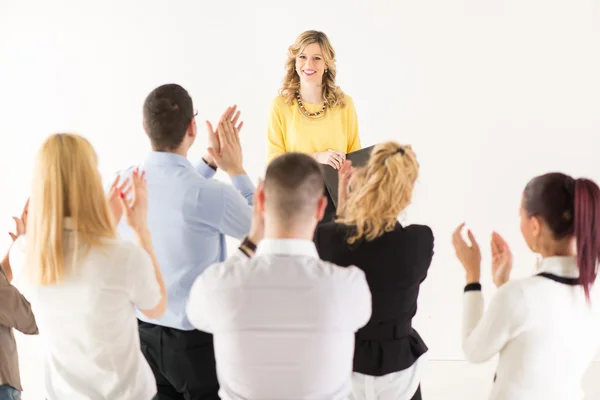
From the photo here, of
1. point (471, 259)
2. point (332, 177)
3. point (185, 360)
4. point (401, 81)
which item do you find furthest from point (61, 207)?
point (401, 81)

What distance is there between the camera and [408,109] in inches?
163

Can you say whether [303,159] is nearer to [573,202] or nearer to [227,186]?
[227,186]

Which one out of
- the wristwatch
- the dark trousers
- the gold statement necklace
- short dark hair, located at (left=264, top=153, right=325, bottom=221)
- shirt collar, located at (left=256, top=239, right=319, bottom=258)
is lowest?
the dark trousers

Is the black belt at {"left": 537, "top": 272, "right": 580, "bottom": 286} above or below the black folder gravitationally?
below

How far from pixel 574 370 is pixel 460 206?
7.56ft

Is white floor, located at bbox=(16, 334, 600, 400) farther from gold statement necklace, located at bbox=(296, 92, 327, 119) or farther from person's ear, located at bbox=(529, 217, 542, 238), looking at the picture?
person's ear, located at bbox=(529, 217, 542, 238)

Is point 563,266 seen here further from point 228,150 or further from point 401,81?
point 401,81

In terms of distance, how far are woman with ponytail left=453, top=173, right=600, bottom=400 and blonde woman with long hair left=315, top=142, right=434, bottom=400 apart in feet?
0.87

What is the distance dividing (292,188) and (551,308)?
2.46ft

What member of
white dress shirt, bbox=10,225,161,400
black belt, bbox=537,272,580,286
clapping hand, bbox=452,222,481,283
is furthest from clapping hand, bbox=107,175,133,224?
black belt, bbox=537,272,580,286

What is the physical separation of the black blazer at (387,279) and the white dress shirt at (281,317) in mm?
358

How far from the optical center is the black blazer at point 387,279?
2115 millimetres

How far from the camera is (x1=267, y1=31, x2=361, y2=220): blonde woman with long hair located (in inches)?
136

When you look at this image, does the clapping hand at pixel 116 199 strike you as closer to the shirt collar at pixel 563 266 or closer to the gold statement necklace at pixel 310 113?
the shirt collar at pixel 563 266
